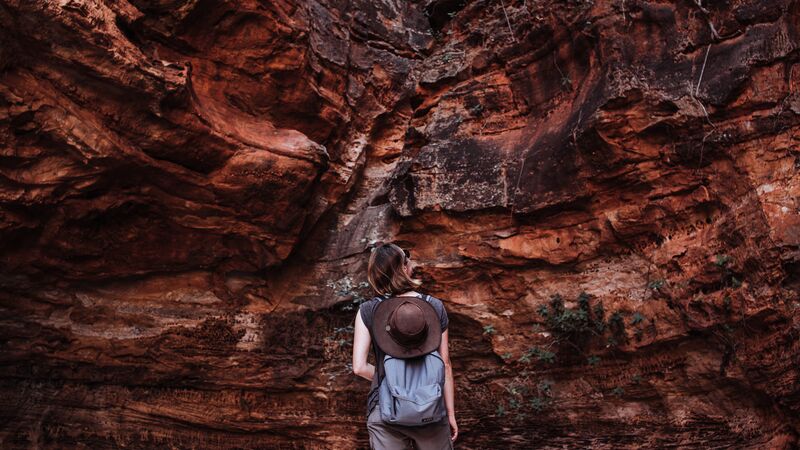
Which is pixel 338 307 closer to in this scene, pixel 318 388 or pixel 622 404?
pixel 318 388

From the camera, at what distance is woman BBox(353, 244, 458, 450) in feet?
9.59

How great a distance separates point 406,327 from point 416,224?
8.99 ft

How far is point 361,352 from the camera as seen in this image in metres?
3.17

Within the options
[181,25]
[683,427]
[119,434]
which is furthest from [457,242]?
[119,434]

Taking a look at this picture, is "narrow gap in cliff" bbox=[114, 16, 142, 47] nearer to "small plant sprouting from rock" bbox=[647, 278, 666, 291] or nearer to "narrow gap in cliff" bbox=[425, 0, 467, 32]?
"narrow gap in cliff" bbox=[425, 0, 467, 32]

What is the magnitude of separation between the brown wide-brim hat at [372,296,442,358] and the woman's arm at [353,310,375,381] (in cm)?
9

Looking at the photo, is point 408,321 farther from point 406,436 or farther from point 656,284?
point 656,284

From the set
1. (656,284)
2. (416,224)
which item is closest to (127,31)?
(416,224)

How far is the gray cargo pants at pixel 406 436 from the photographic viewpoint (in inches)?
114

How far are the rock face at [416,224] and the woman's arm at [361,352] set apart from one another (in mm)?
2196

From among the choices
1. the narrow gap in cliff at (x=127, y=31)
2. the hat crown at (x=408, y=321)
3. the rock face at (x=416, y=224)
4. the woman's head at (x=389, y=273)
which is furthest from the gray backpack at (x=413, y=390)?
the narrow gap in cliff at (x=127, y=31)

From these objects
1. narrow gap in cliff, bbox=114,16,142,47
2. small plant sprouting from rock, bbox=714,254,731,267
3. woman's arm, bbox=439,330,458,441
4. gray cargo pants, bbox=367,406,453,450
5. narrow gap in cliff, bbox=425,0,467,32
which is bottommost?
gray cargo pants, bbox=367,406,453,450

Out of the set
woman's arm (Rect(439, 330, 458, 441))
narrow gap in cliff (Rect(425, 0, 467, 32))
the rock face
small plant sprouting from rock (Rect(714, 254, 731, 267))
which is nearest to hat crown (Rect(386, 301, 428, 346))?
woman's arm (Rect(439, 330, 458, 441))

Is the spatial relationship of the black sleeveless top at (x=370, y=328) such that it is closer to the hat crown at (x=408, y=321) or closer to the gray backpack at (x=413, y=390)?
the gray backpack at (x=413, y=390)
